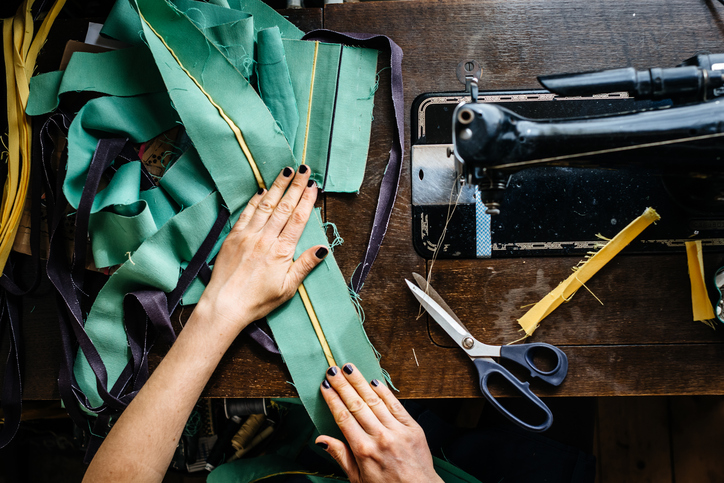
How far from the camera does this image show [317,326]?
850mm

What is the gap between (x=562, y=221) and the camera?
0.85 m

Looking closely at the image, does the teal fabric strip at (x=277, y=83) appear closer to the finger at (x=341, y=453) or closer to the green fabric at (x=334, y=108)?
the green fabric at (x=334, y=108)

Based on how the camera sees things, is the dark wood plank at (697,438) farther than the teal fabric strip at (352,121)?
Yes

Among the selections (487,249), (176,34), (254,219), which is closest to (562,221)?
(487,249)

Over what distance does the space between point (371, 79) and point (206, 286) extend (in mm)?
503

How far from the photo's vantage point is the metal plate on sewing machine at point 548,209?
2.79 feet

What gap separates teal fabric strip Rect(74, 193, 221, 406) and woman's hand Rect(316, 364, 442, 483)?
13.6 inches

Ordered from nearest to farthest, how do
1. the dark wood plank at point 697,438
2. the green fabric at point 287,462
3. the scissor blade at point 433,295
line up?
1. the scissor blade at point 433,295
2. the green fabric at point 287,462
3. the dark wood plank at point 697,438

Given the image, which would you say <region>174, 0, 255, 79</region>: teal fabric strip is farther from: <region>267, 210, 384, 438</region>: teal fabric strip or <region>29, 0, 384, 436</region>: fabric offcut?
<region>267, 210, 384, 438</region>: teal fabric strip

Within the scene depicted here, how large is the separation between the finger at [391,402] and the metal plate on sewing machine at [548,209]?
257 mm

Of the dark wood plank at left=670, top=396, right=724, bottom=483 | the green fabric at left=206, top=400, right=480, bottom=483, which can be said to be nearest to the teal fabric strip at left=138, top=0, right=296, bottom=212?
the green fabric at left=206, top=400, right=480, bottom=483

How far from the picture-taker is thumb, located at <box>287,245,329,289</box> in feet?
2.73

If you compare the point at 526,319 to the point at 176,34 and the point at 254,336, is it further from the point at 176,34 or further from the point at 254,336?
the point at 176,34

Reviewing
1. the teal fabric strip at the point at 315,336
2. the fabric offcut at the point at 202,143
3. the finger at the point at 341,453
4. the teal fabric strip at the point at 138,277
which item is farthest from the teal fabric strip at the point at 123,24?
the finger at the point at 341,453
